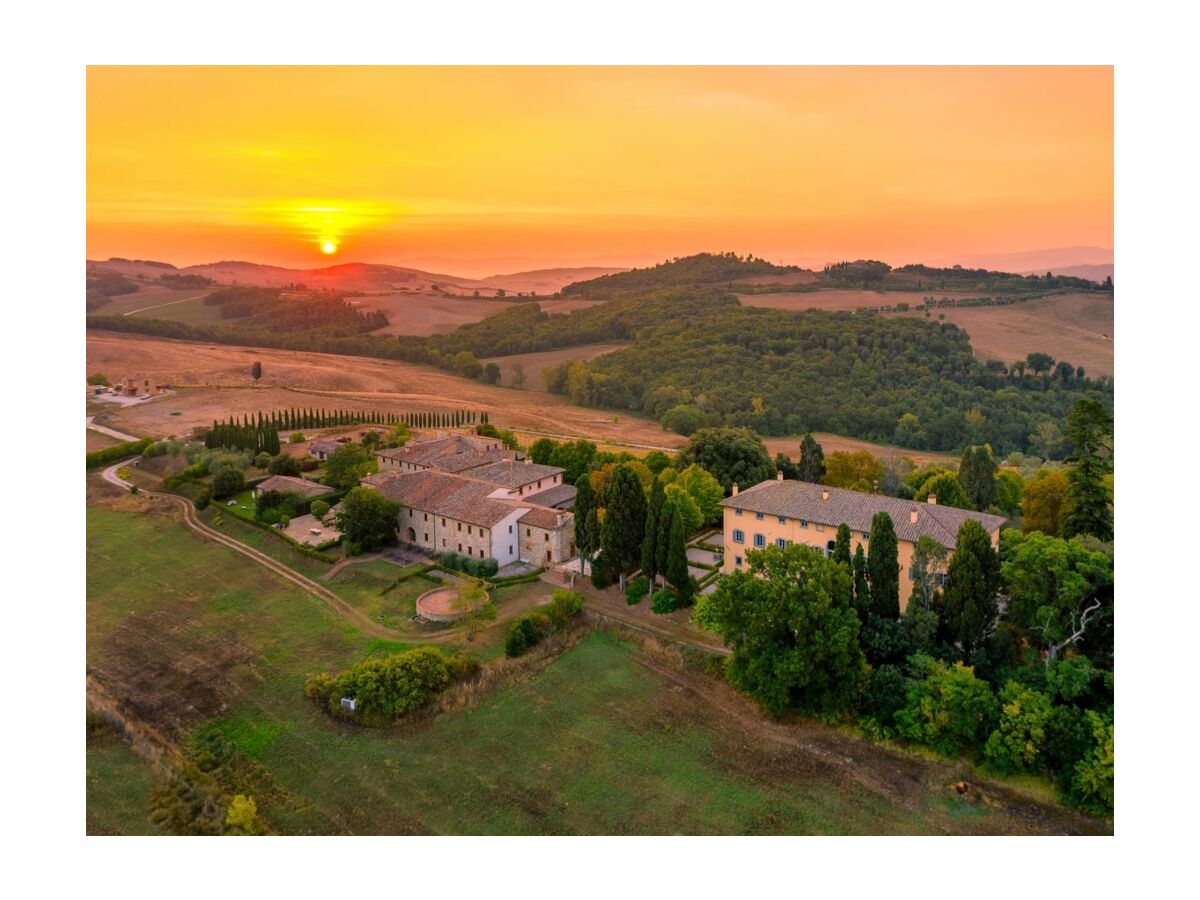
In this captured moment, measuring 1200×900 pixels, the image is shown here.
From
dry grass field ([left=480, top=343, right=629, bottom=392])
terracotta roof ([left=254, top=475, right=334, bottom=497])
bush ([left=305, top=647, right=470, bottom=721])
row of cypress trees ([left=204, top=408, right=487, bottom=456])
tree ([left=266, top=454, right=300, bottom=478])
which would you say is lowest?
bush ([left=305, top=647, right=470, bottom=721])

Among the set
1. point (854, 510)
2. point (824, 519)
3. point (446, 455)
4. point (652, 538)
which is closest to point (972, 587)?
point (854, 510)

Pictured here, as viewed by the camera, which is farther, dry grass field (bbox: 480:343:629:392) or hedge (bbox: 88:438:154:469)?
dry grass field (bbox: 480:343:629:392)

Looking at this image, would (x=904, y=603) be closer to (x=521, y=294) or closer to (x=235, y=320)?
(x=521, y=294)

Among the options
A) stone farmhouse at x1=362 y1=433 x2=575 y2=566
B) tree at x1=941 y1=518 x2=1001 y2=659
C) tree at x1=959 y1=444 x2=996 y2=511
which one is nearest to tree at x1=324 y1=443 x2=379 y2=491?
stone farmhouse at x1=362 y1=433 x2=575 y2=566

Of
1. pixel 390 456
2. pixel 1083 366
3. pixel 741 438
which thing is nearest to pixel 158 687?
pixel 390 456

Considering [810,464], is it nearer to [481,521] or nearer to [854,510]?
[854,510]

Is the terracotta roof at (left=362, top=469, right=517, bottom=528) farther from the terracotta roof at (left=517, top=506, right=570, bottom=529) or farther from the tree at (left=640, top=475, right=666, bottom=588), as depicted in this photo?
the tree at (left=640, top=475, right=666, bottom=588)
